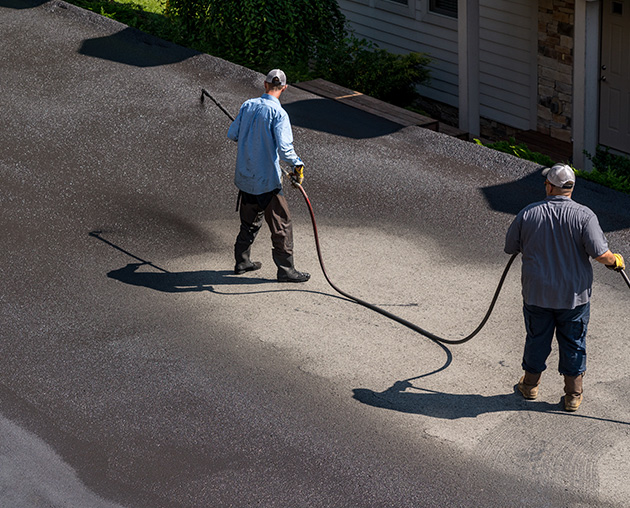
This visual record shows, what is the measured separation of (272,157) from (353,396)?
91.9 inches

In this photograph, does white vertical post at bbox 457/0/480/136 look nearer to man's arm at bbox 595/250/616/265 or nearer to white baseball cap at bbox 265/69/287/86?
white baseball cap at bbox 265/69/287/86

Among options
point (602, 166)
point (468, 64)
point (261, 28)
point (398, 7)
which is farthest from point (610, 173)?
point (398, 7)

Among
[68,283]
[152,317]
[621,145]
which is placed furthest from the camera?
[621,145]

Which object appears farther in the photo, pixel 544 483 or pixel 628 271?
pixel 628 271

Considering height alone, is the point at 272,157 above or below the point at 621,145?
above

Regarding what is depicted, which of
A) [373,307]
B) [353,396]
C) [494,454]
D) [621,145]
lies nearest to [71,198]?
[373,307]

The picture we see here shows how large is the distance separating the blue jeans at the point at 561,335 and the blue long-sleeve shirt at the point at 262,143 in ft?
8.34

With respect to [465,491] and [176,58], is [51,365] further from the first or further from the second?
[176,58]

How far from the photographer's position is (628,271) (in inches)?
303

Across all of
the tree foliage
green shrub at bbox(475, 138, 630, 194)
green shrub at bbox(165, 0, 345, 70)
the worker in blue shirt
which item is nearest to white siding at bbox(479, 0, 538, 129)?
the tree foliage

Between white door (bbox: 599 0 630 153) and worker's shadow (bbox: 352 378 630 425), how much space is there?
7056mm

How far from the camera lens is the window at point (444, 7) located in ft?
46.8

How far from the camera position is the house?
1145cm

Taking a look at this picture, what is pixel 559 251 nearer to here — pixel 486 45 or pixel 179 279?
pixel 179 279
